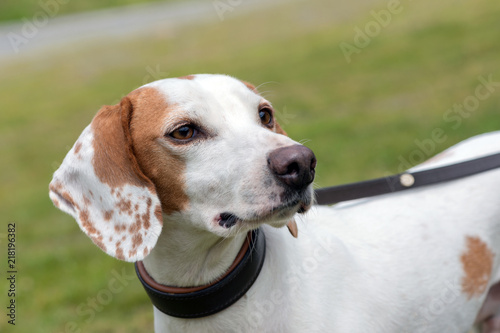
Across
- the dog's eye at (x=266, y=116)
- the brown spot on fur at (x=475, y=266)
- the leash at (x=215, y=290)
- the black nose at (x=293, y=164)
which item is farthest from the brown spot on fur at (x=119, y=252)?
the brown spot on fur at (x=475, y=266)

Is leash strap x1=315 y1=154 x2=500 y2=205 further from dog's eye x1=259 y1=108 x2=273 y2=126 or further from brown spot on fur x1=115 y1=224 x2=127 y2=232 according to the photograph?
brown spot on fur x1=115 y1=224 x2=127 y2=232

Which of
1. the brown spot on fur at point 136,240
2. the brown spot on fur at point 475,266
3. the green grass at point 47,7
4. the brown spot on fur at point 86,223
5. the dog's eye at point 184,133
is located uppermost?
the dog's eye at point 184,133

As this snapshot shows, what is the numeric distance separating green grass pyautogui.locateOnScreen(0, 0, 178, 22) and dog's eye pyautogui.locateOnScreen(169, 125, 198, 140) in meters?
24.5

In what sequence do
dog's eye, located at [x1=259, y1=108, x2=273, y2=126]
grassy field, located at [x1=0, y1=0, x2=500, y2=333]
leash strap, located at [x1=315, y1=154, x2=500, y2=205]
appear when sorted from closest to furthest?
dog's eye, located at [x1=259, y1=108, x2=273, y2=126], leash strap, located at [x1=315, y1=154, x2=500, y2=205], grassy field, located at [x1=0, y1=0, x2=500, y2=333]

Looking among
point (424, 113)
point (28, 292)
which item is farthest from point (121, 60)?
point (28, 292)

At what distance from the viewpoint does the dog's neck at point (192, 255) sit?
231cm

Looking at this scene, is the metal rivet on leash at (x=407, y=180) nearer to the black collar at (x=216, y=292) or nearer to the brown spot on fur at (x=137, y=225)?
the black collar at (x=216, y=292)

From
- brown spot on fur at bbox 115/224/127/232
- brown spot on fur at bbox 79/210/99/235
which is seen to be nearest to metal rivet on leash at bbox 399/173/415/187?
brown spot on fur at bbox 115/224/127/232

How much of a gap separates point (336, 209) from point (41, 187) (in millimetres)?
5985

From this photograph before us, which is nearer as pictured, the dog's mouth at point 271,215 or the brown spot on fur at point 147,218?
the dog's mouth at point 271,215

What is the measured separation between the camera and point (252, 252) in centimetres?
232

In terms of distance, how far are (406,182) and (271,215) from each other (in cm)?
118

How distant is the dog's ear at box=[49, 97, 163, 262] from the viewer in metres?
2.22

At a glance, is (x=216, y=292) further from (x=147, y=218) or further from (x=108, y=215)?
(x=108, y=215)
